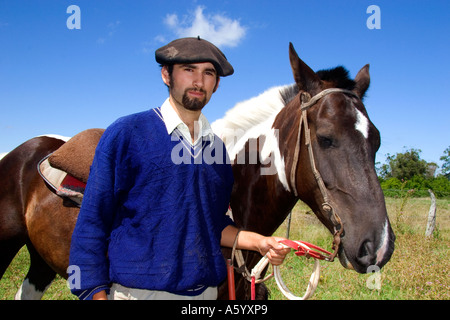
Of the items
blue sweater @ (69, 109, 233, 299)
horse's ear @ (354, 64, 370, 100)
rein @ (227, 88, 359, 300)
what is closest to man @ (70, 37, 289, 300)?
blue sweater @ (69, 109, 233, 299)

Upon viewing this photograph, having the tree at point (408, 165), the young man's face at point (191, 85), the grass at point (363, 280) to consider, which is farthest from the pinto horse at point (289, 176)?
the tree at point (408, 165)

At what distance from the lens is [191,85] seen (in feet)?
5.75

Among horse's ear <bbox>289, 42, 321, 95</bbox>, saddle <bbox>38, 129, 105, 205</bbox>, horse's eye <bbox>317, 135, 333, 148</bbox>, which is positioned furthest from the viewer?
saddle <bbox>38, 129, 105, 205</bbox>

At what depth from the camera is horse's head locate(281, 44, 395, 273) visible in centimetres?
169

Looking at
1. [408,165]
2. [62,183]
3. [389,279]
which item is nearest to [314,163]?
[62,183]

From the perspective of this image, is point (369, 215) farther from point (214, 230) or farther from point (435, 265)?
point (435, 265)

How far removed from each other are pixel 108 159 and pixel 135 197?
24 centimetres

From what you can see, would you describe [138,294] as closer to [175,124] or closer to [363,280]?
[175,124]

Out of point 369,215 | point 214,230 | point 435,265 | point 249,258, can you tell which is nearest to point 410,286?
point 435,265

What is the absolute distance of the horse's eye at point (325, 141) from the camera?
191 centimetres

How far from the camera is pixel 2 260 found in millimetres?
3234

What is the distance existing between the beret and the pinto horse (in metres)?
0.62

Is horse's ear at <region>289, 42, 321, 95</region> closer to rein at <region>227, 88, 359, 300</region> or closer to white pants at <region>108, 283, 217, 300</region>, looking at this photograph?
rein at <region>227, 88, 359, 300</region>

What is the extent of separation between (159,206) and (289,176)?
101 cm
